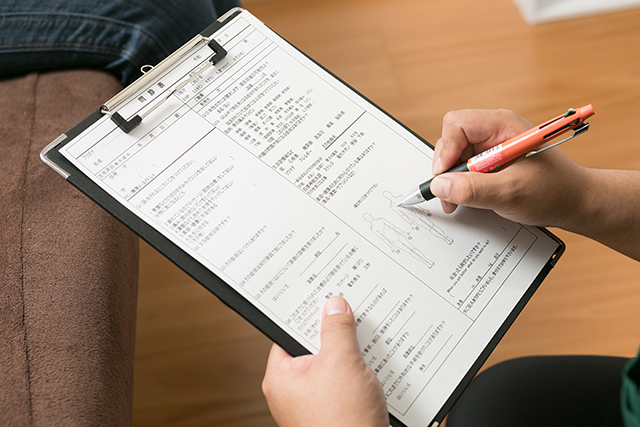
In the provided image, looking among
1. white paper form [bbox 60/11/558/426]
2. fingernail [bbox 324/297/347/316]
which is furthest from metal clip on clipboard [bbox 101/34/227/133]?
fingernail [bbox 324/297/347/316]

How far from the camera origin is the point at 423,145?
57 centimetres

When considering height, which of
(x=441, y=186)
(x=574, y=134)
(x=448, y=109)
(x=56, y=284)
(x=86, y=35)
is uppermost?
(x=448, y=109)

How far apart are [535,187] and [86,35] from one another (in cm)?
60

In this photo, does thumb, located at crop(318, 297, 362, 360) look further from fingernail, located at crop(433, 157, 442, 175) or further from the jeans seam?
the jeans seam

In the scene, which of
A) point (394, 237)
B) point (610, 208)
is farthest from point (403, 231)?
point (610, 208)

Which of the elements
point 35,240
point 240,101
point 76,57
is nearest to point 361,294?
point 240,101

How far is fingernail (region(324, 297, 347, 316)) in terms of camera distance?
46 cm

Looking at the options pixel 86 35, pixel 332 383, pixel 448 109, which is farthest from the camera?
pixel 448 109

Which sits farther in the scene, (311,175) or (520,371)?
(520,371)

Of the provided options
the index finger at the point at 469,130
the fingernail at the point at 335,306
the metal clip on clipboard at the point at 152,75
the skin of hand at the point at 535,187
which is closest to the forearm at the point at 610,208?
the skin of hand at the point at 535,187

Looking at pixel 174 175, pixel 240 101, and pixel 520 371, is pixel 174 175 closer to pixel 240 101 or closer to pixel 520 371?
pixel 240 101

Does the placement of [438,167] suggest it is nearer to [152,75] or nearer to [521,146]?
[521,146]

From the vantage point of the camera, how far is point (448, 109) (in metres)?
1.28

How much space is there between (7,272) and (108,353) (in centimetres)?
Result: 14
